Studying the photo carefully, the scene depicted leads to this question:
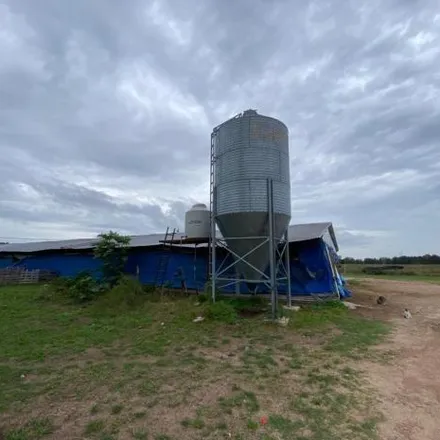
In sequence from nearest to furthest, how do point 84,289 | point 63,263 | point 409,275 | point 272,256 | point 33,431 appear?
1. point 33,431
2. point 272,256
3. point 84,289
4. point 63,263
5. point 409,275

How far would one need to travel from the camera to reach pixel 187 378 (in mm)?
5109

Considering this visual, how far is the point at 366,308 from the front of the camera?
1173 cm

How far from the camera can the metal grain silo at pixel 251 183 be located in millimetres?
9695

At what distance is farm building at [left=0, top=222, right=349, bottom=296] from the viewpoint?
12820 mm

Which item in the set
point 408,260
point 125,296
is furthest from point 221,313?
point 408,260

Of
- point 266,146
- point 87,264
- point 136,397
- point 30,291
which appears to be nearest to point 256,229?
point 266,146

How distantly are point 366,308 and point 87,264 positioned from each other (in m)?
13.4

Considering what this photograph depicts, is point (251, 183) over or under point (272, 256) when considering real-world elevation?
over

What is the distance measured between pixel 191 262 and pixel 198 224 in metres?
3.44

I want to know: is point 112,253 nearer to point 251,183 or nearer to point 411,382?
point 251,183

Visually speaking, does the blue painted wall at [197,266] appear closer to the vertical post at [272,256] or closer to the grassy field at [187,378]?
the grassy field at [187,378]

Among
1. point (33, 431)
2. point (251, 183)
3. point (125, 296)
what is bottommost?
point (33, 431)

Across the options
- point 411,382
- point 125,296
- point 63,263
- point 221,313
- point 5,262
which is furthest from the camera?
point 5,262

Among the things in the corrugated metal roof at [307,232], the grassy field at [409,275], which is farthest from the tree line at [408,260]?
the corrugated metal roof at [307,232]
